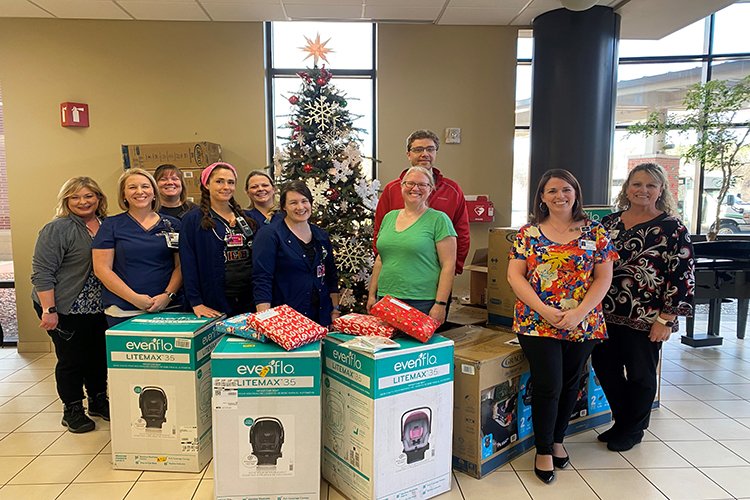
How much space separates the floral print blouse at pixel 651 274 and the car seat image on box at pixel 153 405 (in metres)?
2.31

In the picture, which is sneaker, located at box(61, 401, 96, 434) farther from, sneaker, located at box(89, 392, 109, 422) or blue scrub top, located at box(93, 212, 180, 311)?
blue scrub top, located at box(93, 212, 180, 311)

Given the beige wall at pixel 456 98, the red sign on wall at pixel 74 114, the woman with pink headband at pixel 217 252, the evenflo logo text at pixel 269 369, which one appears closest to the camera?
the evenflo logo text at pixel 269 369

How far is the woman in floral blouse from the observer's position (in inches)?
88.4

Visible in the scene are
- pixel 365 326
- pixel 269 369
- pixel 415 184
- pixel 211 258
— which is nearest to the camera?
pixel 269 369

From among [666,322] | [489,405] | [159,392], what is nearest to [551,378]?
[489,405]

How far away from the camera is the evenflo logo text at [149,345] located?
2.28 metres

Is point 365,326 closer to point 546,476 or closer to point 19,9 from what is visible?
point 546,476

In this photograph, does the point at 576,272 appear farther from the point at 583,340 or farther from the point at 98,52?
the point at 98,52

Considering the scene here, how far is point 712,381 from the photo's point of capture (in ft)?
12.1

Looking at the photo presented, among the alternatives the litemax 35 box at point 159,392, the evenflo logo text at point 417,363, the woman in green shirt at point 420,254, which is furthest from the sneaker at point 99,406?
the evenflo logo text at point 417,363

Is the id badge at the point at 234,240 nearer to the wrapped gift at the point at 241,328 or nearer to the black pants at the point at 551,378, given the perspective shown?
the wrapped gift at the point at 241,328

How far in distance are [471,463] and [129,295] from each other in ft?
6.45

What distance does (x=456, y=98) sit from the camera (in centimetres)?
459

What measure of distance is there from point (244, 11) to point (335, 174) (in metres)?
1.76
